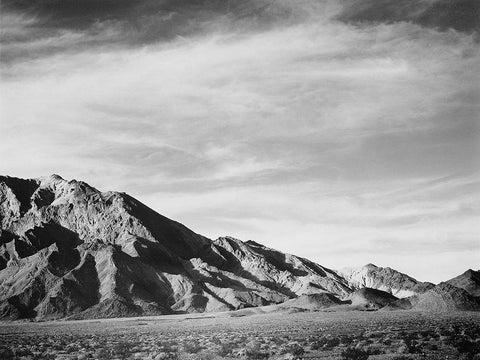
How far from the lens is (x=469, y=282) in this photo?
146875 mm

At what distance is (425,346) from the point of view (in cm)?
3288

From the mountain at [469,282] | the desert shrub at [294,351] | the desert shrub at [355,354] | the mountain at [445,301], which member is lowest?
the mountain at [445,301]

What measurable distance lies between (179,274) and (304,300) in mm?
54837

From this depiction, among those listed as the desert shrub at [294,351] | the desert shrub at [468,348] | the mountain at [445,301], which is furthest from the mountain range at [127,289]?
the desert shrub at [294,351]

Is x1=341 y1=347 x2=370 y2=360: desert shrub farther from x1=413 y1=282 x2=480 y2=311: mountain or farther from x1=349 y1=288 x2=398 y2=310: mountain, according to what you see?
x1=349 y1=288 x2=398 y2=310: mountain

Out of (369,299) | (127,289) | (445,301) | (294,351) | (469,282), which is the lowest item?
(445,301)

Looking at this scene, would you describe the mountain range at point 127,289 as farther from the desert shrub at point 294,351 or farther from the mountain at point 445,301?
the desert shrub at point 294,351

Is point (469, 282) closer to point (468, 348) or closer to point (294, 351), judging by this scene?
point (468, 348)

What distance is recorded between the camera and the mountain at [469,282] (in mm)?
142312

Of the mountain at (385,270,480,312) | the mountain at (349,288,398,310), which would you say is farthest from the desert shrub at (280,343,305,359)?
the mountain at (349,288,398,310)

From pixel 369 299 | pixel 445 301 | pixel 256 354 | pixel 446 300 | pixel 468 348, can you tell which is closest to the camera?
pixel 468 348

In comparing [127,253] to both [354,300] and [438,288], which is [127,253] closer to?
[354,300]

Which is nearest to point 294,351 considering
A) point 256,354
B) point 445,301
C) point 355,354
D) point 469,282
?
point 256,354

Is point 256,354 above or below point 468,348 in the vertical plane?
above
